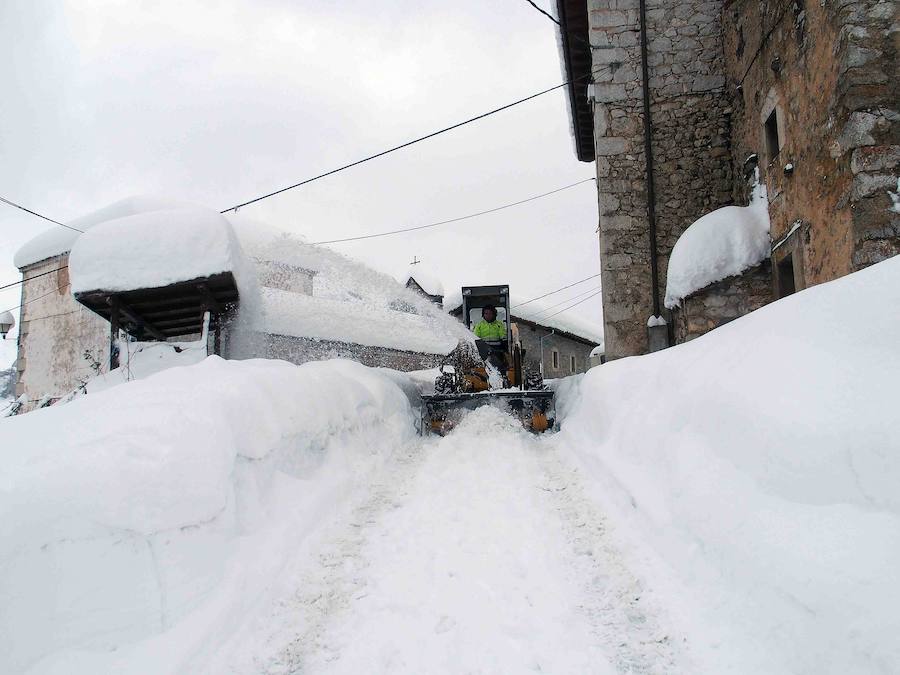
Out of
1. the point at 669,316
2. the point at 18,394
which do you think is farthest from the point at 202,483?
the point at 18,394

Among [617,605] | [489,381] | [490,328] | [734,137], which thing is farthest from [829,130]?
[490,328]

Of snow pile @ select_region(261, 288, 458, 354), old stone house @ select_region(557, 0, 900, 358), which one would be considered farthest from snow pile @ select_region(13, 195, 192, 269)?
old stone house @ select_region(557, 0, 900, 358)

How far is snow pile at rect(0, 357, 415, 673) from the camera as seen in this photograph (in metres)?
2.58

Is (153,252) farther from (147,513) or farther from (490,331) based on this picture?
(147,513)

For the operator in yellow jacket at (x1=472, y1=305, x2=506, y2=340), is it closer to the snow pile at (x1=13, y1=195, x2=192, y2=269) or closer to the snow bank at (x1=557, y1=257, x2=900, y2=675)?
the snow bank at (x1=557, y1=257, x2=900, y2=675)

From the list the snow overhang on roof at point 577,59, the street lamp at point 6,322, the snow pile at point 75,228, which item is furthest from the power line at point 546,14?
the street lamp at point 6,322

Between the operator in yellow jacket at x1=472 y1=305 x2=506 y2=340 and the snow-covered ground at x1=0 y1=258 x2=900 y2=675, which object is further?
the operator in yellow jacket at x1=472 y1=305 x2=506 y2=340

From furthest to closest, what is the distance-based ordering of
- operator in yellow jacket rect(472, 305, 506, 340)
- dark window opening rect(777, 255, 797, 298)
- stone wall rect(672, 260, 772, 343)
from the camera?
operator in yellow jacket rect(472, 305, 506, 340) → stone wall rect(672, 260, 772, 343) → dark window opening rect(777, 255, 797, 298)

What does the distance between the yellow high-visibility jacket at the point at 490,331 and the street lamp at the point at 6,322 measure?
14741 millimetres

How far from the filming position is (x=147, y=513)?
3150mm

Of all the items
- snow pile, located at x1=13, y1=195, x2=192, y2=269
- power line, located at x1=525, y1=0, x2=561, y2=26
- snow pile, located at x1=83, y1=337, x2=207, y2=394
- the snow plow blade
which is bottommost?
the snow plow blade

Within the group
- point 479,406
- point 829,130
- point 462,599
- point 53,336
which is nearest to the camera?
point 462,599

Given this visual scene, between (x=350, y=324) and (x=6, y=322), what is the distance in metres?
10.1

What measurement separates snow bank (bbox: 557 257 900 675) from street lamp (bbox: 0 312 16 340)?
1972 centimetres
